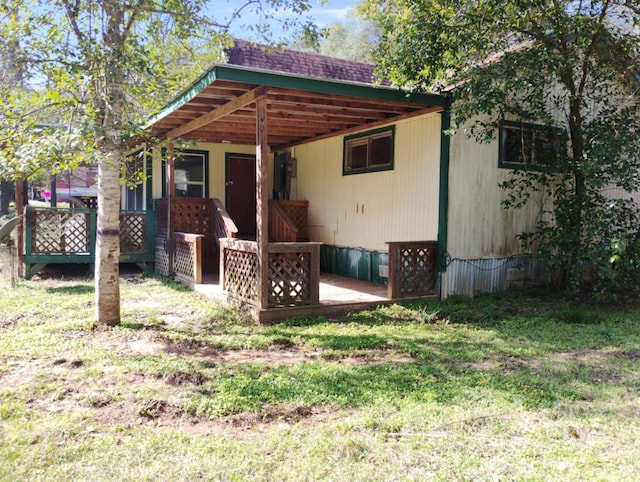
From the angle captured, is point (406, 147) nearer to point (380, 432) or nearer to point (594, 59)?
point (594, 59)

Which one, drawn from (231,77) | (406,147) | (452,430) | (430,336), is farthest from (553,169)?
(452,430)

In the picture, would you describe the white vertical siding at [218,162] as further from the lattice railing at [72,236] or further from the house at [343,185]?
the lattice railing at [72,236]

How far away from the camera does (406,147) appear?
8.08 meters

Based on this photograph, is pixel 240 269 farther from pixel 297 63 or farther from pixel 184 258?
pixel 297 63

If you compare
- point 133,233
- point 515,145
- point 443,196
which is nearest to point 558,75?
point 515,145

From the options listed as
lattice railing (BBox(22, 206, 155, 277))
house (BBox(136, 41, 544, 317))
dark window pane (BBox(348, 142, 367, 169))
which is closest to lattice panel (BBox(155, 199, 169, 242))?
house (BBox(136, 41, 544, 317))

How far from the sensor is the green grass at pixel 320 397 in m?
2.78

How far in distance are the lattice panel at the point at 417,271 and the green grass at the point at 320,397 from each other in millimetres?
887

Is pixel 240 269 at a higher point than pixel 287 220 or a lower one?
lower

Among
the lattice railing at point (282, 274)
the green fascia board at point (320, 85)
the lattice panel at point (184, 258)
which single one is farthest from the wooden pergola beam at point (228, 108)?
the lattice panel at point (184, 258)

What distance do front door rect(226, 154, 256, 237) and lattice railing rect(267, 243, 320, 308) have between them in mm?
5331

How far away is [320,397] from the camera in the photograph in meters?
3.75

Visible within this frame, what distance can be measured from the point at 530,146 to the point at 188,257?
583 cm

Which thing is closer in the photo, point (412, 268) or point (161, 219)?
point (412, 268)
